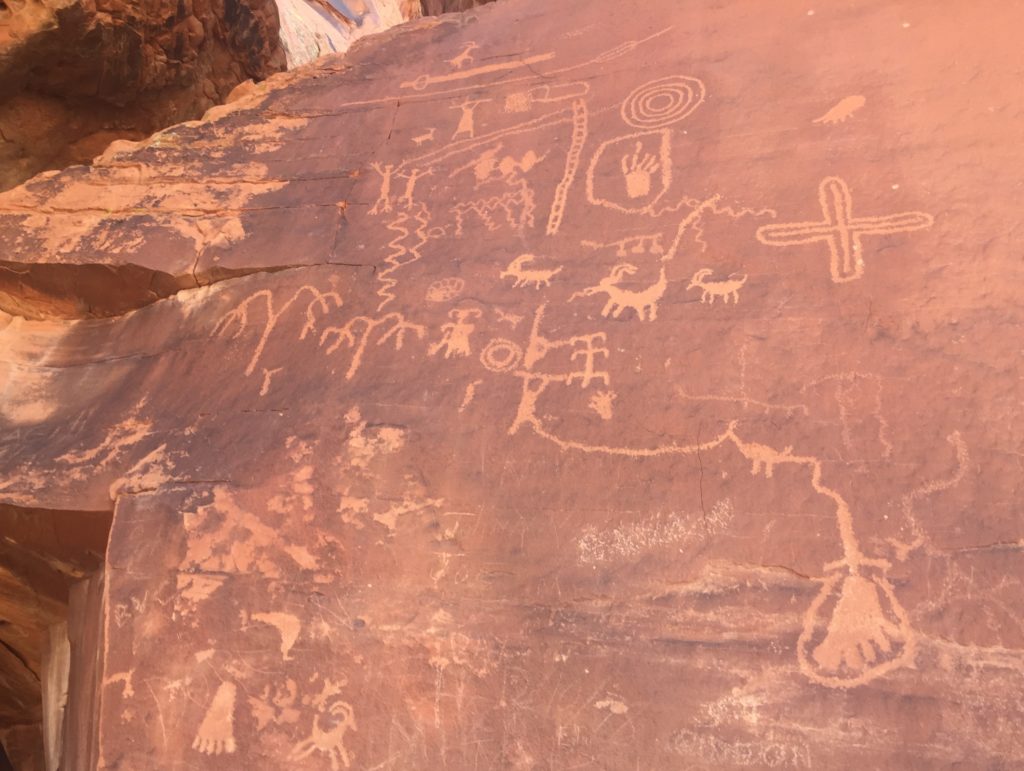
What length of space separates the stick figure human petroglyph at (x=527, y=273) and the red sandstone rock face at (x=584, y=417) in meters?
0.01

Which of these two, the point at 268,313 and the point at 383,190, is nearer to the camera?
the point at 268,313

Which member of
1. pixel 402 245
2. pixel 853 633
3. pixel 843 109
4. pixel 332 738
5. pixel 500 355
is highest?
pixel 843 109

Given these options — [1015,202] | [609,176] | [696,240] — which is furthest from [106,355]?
[1015,202]

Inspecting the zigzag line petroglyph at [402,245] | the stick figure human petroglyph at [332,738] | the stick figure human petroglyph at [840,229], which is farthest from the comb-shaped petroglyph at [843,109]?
the stick figure human petroglyph at [332,738]

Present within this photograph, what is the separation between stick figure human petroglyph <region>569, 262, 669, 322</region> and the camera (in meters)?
2.75

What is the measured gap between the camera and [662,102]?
3369 millimetres

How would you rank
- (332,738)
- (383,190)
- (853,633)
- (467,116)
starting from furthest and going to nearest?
1. (467,116)
2. (383,190)
3. (332,738)
4. (853,633)

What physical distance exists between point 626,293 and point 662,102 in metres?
1.06

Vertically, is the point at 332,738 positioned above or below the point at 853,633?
below

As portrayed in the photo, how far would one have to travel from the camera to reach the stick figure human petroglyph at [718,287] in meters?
2.68

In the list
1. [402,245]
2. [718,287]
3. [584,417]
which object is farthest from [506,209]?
[584,417]

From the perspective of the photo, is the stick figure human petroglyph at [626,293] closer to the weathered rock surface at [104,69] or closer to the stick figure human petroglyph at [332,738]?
the stick figure human petroglyph at [332,738]

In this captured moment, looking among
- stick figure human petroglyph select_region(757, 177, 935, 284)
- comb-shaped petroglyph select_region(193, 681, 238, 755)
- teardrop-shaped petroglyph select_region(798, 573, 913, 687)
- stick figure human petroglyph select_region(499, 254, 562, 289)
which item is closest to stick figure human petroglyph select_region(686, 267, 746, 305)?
stick figure human petroglyph select_region(757, 177, 935, 284)

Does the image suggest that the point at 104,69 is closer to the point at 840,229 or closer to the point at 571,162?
the point at 571,162
